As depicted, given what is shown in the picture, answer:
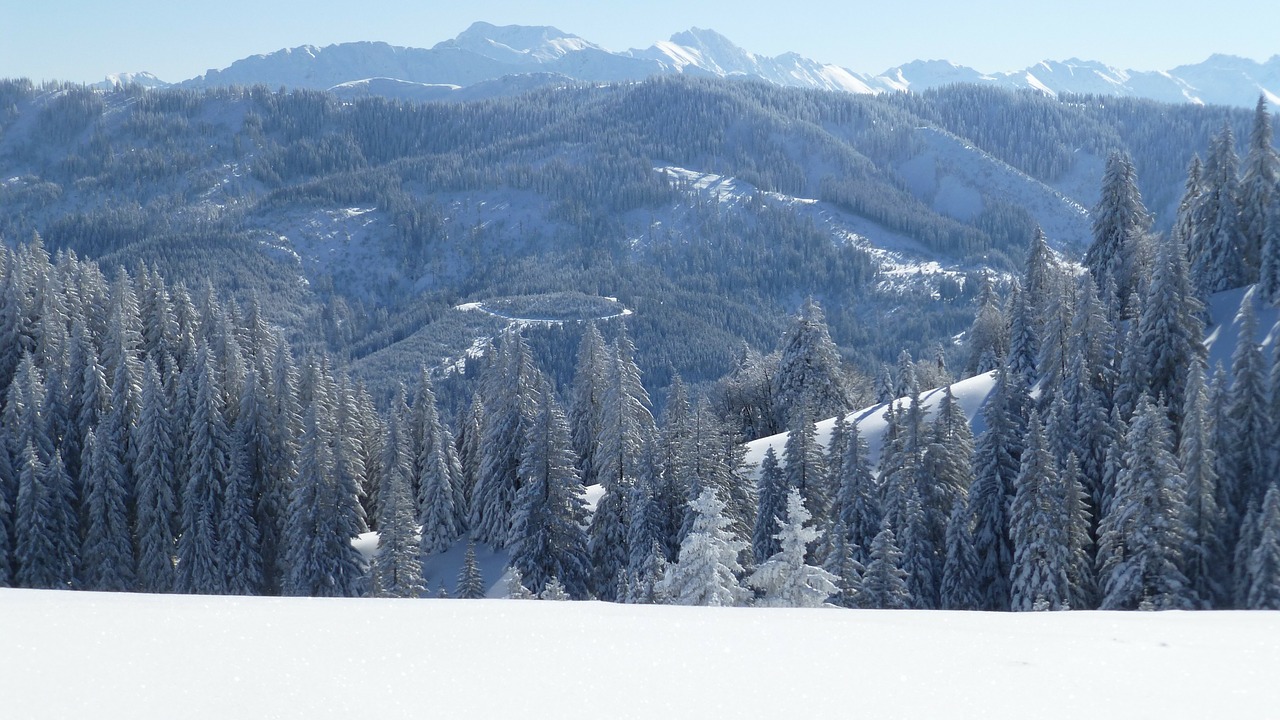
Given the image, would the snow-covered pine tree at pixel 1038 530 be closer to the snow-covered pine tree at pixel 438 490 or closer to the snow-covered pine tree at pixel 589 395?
the snow-covered pine tree at pixel 589 395

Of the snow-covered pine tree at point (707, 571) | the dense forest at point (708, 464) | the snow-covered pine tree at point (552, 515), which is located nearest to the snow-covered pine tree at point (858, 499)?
the dense forest at point (708, 464)

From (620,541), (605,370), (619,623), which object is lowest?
(620,541)

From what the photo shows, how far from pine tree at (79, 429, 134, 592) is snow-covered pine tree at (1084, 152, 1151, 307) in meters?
56.8

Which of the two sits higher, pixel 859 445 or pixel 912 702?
pixel 912 702

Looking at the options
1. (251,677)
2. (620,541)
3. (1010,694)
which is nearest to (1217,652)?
(1010,694)

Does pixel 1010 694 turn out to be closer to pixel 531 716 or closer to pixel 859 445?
pixel 531 716

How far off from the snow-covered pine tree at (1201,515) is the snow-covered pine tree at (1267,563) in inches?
143

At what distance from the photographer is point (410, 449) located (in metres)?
55.5

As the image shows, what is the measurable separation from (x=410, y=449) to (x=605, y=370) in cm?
1314

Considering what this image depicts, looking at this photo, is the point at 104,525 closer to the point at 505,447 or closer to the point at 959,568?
the point at 505,447

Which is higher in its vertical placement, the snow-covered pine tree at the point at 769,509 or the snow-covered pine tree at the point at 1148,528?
the snow-covered pine tree at the point at 1148,528

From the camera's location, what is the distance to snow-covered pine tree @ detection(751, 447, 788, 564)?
38.3 meters

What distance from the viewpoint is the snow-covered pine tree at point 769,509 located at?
38.3 metres

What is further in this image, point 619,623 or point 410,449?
point 410,449
